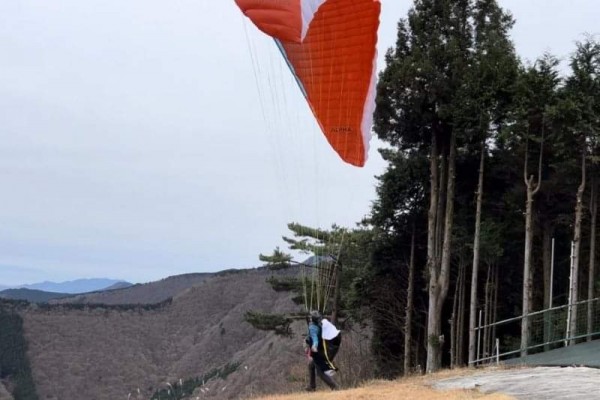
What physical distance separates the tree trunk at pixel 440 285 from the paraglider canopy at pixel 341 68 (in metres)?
9.83

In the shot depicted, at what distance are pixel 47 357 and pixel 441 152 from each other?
62607 mm

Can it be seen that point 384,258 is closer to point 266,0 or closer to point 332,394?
point 332,394

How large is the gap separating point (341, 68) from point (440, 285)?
36.6 ft

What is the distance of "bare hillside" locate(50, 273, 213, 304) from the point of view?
10358cm

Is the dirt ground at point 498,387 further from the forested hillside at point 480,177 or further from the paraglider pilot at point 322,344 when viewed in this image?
the forested hillside at point 480,177

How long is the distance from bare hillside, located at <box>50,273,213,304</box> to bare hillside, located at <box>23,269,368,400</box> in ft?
76.7

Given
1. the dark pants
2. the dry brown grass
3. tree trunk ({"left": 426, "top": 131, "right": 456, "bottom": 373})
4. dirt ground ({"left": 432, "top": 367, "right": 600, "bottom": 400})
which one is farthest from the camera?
tree trunk ({"left": 426, "top": 131, "right": 456, "bottom": 373})

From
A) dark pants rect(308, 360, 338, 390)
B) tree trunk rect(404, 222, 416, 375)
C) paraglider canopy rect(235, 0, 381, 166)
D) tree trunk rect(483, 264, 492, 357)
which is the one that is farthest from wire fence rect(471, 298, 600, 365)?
paraglider canopy rect(235, 0, 381, 166)

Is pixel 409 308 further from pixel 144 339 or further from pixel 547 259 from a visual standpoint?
pixel 144 339

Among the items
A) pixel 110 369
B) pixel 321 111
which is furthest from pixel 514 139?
pixel 110 369

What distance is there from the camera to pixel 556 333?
14875 mm

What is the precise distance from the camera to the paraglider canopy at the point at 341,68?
825cm

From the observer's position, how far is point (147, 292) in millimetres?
109188

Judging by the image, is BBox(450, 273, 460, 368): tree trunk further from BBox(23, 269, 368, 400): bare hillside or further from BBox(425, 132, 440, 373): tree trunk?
BBox(23, 269, 368, 400): bare hillside
